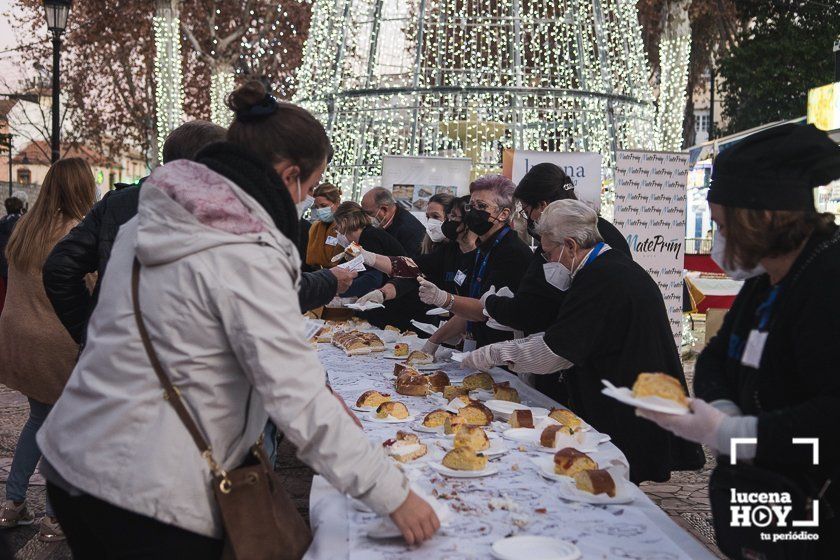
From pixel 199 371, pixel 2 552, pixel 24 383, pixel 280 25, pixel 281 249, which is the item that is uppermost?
pixel 280 25

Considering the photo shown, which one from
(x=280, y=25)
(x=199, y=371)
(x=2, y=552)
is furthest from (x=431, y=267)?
(x=280, y=25)

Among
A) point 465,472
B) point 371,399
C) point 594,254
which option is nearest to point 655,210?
point 594,254

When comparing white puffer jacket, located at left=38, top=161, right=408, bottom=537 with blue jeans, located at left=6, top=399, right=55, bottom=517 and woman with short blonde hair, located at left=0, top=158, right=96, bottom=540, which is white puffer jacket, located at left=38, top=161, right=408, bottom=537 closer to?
woman with short blonde hair, located at left=0, top=158, right=96, bottom=540

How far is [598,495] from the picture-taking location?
8.47 feet

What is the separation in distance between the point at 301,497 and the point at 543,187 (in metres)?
2.46

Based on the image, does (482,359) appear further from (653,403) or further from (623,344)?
(653,403)

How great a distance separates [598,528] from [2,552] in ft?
5.04

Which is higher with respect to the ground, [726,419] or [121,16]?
[121,16]

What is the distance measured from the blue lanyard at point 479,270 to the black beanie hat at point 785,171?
294 centimetres

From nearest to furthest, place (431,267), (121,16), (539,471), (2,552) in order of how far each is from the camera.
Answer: (2,552) → (539,471) → (431,267) → (121,16)

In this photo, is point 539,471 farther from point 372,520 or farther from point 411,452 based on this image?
point 372,520

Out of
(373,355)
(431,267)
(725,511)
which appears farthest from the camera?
(431,267)

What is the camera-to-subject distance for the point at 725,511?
2.21 meters

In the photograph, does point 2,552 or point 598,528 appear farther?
point 598,528
